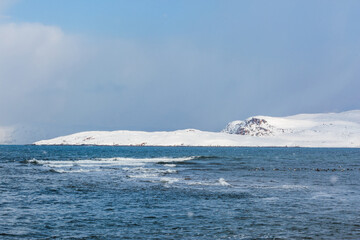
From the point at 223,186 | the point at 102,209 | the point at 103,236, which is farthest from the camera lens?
the point at 223,186

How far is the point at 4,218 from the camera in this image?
23688 mm

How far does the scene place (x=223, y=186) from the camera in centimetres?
4066

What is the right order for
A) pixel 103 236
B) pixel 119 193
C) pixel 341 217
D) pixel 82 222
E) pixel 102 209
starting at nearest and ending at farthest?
pixel 103 236, pixel 82 222, pixel 341 217, pixel 102 209, pixel 119 193

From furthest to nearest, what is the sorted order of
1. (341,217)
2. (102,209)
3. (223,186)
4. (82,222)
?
(223,186)
(102,209)
(341,217)
(82,222)

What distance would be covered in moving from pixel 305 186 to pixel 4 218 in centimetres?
2978

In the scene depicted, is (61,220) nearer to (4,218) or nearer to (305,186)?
(4,218)

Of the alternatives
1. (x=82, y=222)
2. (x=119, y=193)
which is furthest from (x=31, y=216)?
(x=119, y=193)

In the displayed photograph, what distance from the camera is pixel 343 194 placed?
35594 mm

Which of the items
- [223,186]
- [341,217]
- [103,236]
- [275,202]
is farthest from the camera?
[223,186]

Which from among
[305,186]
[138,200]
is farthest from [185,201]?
[305,186]

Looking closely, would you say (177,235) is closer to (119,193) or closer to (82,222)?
(82,222)

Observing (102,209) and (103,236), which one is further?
(102,209)

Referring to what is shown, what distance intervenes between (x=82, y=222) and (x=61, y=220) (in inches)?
54.6

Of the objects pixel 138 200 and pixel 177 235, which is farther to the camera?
pixel 138 200
